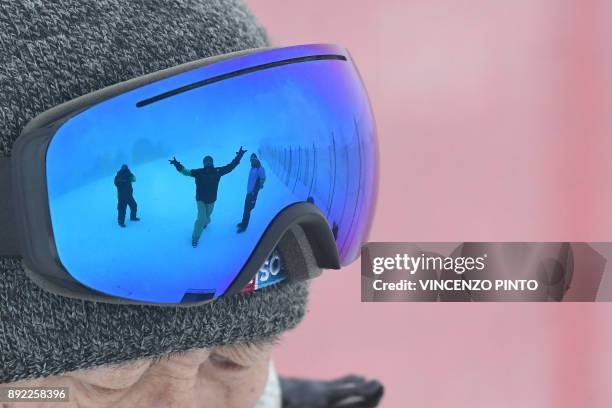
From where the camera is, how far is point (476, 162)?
1539 mm

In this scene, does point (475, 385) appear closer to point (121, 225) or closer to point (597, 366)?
point (597, 366)

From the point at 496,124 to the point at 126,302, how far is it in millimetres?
1090

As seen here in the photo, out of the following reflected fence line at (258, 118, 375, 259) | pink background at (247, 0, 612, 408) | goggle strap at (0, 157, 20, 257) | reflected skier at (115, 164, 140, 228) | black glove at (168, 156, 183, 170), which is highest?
pink background at (247, 0, 612, 408)

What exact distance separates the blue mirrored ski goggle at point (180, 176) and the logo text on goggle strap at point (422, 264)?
0.76ft

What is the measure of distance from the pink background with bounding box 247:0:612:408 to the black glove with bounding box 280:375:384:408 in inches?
10.5

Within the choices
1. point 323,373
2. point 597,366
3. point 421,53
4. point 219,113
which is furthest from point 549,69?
point 219,113

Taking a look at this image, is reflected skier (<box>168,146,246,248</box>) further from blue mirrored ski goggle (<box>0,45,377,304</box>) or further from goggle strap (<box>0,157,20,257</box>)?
goggle strap (<box>0,157,20,257</box>)

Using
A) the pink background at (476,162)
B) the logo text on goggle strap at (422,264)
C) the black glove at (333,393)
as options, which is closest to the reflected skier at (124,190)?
the logo text on goggle strap at (422,264)

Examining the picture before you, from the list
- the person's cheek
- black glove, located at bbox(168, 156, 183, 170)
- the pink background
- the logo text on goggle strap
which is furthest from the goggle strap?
the pink background

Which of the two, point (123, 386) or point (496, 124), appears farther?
point (496, 124)

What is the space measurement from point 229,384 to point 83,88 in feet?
1.13

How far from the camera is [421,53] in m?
1.55

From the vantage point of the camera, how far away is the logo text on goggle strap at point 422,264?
92 cm

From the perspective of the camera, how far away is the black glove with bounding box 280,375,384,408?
1.18m
